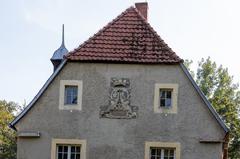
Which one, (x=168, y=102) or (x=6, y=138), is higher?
(x=168, y=102)

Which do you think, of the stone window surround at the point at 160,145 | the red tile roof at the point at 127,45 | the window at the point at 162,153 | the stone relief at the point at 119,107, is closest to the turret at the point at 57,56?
the red tile roof at the point at 127,45

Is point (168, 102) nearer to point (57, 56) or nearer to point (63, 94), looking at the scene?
point (63, 94)

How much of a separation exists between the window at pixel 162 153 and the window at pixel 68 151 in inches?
109

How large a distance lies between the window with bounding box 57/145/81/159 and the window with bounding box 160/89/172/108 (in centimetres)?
358

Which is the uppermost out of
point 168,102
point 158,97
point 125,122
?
point 158,97

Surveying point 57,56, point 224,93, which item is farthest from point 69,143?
point 224,93

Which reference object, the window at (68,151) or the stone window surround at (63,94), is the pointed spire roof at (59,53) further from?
the window at (68,151)

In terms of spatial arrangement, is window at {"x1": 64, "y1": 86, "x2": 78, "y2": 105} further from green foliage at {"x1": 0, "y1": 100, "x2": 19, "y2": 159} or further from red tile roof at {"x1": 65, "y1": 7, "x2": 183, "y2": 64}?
green foliage at {"x1": 0, "y1": 100, "x2": 19, "y2": 159}

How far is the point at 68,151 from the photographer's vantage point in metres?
19.8

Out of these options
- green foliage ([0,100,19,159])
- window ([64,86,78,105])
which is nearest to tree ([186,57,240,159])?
green foliage ([0,100,19,159])

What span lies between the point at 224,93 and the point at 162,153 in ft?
84.9

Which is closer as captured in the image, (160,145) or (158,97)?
(160,145)

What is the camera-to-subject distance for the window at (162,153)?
19625mm

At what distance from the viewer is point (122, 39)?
20.9 m
